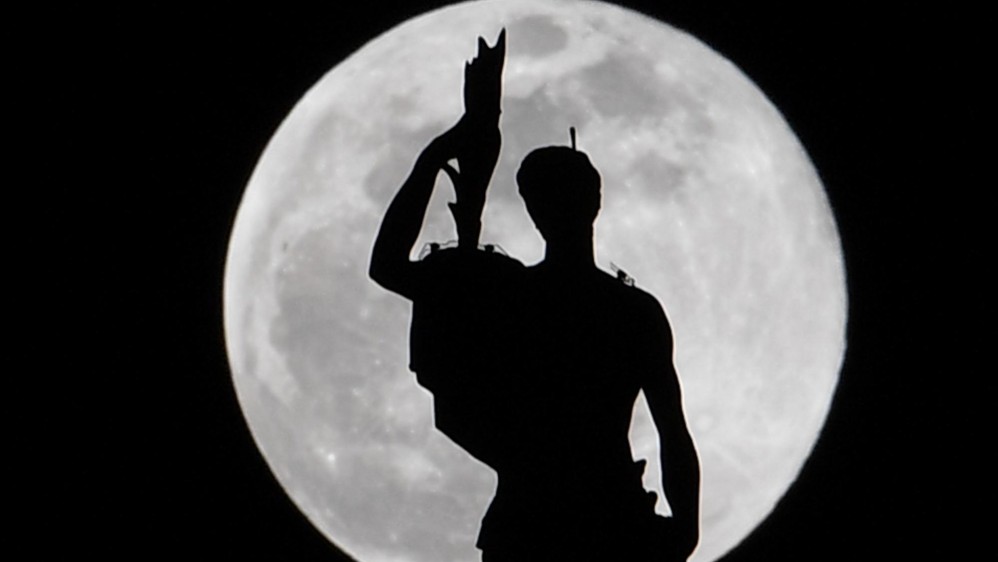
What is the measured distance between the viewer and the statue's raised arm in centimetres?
326

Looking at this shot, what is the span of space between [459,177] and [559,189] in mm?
286

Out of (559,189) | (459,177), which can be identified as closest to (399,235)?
(459,177)

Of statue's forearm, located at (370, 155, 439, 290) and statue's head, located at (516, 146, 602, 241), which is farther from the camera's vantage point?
statue's head, located at (516, 146, 602, 241)

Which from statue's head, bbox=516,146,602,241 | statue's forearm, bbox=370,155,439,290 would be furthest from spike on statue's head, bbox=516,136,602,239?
statue's forearm, bbox=370,155,439,290

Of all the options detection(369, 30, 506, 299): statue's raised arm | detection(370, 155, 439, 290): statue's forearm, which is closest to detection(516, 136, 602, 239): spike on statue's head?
detection(369, 30, 506, 299): statue's raised arm

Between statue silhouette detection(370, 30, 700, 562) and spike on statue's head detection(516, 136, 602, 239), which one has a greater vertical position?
spike on statue's head detection(516, 136, 602, 239)

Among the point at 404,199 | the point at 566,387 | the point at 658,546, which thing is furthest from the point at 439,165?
the point at 658,546

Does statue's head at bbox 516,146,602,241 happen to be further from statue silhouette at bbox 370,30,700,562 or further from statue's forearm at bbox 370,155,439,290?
statue's forearm at bbox 370,155,439,290

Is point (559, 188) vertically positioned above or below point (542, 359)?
above

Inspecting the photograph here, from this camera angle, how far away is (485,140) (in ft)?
11.0

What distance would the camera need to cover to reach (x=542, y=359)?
11.1ft

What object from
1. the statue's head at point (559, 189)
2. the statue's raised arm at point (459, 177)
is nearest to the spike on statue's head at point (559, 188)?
the statue's head at point (559, 189)

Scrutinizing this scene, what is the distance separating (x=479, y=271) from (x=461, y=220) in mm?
154

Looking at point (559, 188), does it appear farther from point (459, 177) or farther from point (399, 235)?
point (399, 235)
